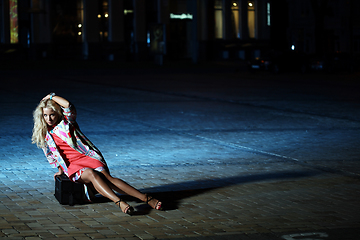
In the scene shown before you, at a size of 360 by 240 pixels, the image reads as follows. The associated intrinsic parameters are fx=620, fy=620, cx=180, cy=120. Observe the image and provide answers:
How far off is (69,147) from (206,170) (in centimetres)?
244

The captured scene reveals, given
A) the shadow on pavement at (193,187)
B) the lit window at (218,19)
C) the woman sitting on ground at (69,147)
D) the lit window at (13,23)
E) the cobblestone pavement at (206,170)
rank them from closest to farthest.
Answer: the cobblestone pavement at (206,170) < the woman sitting on ground at (69,147) < the shadow on pavement at (193,187) < the lit window at (13,23) < the lit window at (218,19)

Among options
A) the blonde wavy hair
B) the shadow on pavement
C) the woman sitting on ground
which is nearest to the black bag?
the woman sitting on ground

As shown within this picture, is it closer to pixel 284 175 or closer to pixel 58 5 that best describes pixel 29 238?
pixel 284 175

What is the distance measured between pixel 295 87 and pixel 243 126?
11.5 metres

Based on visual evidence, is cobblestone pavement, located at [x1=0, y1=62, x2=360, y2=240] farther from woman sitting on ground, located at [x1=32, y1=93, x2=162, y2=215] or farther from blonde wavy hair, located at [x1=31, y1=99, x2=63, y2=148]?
blonde wavy hair, located at [x1=31, y1=99, x2=63, y2=148]

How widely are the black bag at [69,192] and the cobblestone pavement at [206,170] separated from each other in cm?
8

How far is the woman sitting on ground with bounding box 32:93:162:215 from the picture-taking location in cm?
608

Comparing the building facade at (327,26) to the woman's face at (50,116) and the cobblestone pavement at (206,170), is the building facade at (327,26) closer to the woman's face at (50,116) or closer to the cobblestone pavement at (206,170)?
the cobblestone pavement at (206,170)

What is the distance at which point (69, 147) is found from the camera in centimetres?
625

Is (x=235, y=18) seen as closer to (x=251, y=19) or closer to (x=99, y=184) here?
(x=251, y=19)

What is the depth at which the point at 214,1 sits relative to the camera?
56.7 m

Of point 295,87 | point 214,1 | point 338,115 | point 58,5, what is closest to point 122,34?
point 58,5

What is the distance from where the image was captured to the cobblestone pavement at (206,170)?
5.48 m

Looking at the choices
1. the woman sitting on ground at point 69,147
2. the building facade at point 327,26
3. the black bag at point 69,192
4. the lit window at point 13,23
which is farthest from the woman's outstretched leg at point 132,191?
the building facade at point 327,26
